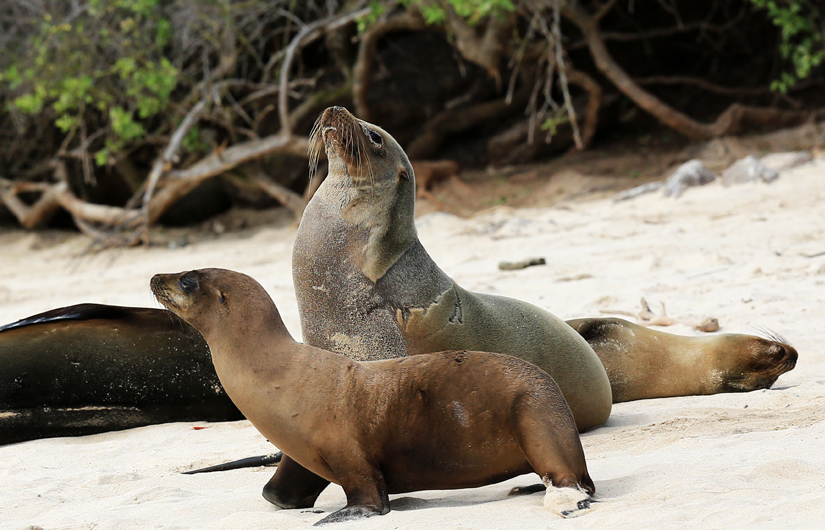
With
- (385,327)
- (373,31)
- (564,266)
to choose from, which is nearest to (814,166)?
(564,266)

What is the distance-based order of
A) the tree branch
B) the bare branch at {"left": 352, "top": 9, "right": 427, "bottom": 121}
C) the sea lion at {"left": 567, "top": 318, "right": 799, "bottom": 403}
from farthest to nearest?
the bare branch at {"left": 352, "top": 9, "right": 427, "bottom": 121} < the tree branch < the sea lion at {"left": 567, "top": 318, "right": 799, "bottom": 403}

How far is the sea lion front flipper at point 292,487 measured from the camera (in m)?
2.61

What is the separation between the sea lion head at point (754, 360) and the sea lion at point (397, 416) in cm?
178

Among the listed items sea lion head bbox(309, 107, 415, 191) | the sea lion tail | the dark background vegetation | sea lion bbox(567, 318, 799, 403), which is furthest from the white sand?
the dark background vegetation

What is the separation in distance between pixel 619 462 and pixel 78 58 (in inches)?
366

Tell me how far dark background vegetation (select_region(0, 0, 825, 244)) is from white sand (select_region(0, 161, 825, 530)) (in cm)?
210

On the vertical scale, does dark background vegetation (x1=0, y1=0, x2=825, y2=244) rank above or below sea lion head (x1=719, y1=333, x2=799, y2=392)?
above

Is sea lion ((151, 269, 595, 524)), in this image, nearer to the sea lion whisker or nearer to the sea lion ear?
the sea lion ear

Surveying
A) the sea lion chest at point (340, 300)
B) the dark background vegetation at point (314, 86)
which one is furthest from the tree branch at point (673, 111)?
the sea lion chest at point (340, 300)

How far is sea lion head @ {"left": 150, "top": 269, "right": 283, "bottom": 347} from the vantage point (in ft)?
8.11

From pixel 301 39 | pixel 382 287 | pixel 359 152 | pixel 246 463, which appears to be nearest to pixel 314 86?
pixel 301 39

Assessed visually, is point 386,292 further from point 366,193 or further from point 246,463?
point 246,463

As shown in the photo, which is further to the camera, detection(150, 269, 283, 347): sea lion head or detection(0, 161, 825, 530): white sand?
detection(150, 269, 283, 347): sea lion head

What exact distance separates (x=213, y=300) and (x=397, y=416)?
0.59 meters
